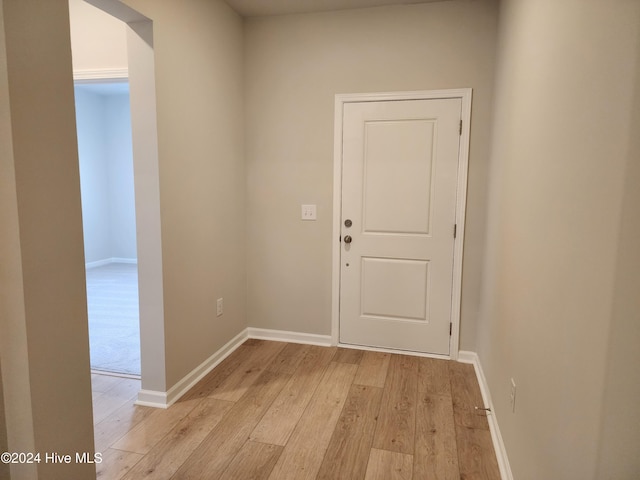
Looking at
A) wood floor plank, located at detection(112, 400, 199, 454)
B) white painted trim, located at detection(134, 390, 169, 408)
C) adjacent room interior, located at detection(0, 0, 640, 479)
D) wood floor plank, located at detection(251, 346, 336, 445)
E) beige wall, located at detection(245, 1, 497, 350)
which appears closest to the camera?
adjacent room interior, located at detection(0, 0, 640, 479)

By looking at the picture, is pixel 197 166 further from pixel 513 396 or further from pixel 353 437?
pixel 513 396

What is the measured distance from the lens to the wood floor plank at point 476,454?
6.07ft

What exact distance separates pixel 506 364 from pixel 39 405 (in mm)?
1946

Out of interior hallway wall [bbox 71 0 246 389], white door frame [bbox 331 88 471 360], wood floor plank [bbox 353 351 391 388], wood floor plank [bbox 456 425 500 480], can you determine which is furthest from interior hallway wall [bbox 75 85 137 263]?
wood floor plank [bbox 456 425 500 480]

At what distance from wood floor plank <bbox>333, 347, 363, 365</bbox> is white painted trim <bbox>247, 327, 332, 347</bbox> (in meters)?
Answer: 0.15

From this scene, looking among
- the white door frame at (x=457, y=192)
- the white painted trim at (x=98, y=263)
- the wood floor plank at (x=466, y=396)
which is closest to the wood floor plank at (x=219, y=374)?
the white door frame at (x=457, y=192)

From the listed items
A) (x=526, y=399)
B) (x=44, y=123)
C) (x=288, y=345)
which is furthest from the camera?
(x=288, y=345)

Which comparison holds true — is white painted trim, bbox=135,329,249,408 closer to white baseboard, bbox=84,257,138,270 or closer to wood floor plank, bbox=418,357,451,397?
wood floor plank, bbox=418,357,451,397

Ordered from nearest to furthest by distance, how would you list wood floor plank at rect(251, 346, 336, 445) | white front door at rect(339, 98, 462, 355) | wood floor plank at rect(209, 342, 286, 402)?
wood floor plank at rect(251, 346, 336, 445) < wood floor plank at rect(209, 342, 286, 402) < white front door at rect(339, 98, 462, 355)

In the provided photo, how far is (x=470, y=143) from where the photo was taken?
113 inches

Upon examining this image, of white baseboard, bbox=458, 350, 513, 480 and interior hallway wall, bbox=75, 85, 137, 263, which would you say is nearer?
white baseboard, bbox=458, 350, 513, 480

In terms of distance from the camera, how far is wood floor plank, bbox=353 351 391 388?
107 inches

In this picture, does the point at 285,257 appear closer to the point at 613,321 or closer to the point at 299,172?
the point at 299,172

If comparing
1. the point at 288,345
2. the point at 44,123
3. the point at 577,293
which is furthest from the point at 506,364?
the point at 44,123
